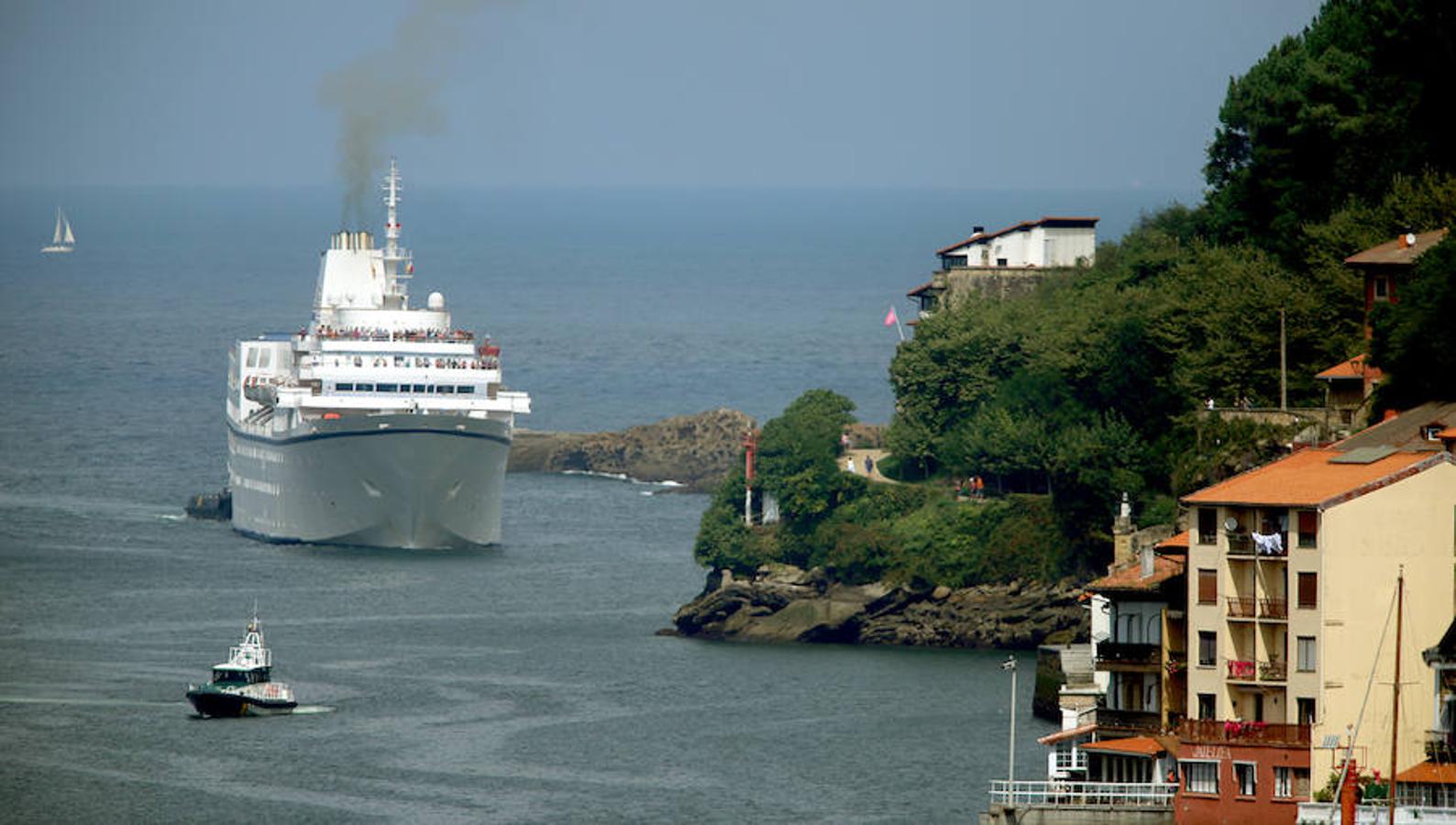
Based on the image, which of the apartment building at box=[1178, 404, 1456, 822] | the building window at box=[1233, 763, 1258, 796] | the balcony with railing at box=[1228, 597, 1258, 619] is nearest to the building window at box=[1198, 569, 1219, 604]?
the apartment building at box=[1178, 404, 1456, 822]

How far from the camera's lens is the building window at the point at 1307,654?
63.6m

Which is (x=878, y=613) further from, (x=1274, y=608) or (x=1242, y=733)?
(x=1242, y=733)

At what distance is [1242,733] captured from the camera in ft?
210

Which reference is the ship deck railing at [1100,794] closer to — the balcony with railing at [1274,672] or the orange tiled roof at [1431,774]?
the balcony with railing at [1274,672]

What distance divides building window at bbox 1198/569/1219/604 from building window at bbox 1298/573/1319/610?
5.68 feet

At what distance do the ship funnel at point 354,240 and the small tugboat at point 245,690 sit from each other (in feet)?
182

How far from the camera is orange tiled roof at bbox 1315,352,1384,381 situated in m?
85.2

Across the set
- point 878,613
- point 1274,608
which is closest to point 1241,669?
point 1274,608

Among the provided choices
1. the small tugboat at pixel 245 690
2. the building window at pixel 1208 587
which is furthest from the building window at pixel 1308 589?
the small tugboat at pixel 245 690

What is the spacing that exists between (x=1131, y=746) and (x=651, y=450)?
93325 mm

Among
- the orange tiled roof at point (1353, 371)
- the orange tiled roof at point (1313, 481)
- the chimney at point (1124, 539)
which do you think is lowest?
the chimney at point (1124, 539)

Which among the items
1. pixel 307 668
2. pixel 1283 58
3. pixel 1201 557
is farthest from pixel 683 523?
pixel 1201 557

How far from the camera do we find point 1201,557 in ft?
214

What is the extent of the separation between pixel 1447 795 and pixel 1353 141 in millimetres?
45536
